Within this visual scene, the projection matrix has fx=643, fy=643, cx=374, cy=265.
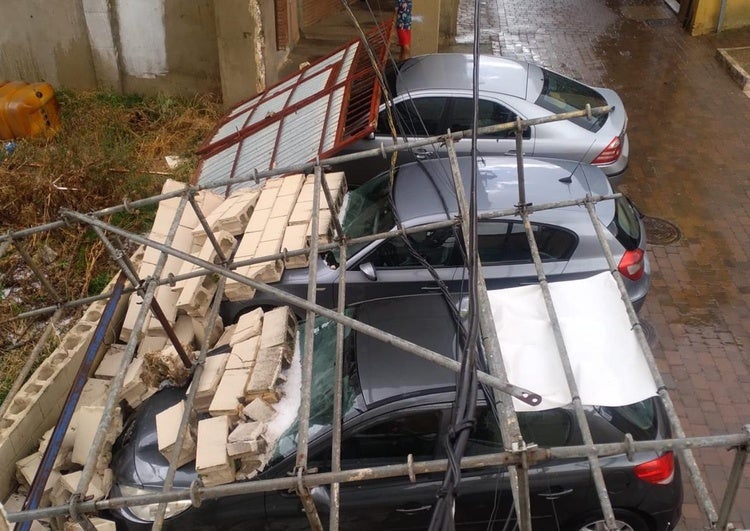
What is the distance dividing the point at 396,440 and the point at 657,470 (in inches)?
62.8

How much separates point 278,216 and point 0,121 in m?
6.03

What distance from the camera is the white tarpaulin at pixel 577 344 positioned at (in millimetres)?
3211

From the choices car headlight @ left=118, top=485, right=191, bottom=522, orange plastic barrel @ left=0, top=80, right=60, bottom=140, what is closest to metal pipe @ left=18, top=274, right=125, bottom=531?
car headlight @ left=118, top=485, right=191, bottom=522

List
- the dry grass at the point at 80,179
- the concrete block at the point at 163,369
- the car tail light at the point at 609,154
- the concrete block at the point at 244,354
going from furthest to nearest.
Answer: the car tail light at the point at 609,154 → the dry grass at the point at 80,179 → the concrete block at the point at 163,369 → the concrete block at the point at 244,354

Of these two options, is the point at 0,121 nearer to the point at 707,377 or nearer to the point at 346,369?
the point at 346,369

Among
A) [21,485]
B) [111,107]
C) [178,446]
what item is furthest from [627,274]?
[111,107]

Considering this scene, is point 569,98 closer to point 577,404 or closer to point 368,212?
point 368,212

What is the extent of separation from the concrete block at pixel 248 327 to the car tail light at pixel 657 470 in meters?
2.80

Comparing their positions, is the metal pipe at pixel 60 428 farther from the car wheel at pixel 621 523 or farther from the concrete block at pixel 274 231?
the car wheel at pixel 621 523

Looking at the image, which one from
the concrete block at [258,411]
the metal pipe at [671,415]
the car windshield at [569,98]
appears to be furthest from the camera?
the car windshield at [569,98]

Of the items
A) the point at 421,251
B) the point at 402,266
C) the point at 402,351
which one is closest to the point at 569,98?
the point at 421,251

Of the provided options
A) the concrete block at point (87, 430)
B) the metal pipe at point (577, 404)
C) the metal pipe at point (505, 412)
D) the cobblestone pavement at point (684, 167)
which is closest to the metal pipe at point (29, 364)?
the concrete block at point (87, 430)

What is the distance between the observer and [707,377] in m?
5.66

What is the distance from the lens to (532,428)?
3.84 meters
